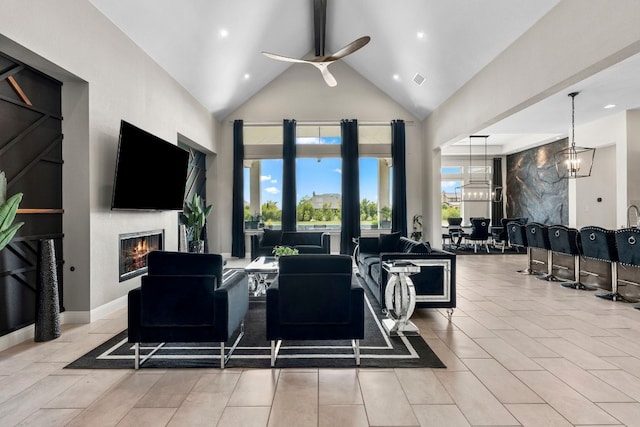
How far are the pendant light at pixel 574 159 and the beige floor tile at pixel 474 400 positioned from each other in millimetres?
5372

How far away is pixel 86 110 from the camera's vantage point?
3896 millimetres

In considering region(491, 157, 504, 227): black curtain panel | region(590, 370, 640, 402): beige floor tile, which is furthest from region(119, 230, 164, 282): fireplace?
region(491, 157, 504, 227): black curtain panel

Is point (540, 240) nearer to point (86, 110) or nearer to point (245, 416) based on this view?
point (245, 416)

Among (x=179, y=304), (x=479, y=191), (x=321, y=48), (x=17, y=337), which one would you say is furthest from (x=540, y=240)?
(x=17, y=337)

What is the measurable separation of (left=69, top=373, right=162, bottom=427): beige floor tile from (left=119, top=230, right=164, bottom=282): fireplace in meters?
2.40

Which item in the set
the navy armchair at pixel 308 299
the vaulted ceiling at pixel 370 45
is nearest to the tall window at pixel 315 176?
the vaulted ceiling at pixel 370 45

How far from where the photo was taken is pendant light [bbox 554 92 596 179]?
6242 mm

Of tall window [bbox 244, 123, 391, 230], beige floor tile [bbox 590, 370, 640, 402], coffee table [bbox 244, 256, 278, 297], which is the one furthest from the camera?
tall window [bbox 244, 123, 391, 230]

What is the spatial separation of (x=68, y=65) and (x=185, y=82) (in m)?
2.90

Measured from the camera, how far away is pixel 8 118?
3.22m

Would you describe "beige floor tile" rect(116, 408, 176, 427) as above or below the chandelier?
below

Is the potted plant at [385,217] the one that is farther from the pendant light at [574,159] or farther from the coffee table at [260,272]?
the coffee table at [260,272]

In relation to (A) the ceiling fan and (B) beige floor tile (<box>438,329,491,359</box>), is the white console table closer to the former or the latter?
(B) beige floor tile (<box>438,329,491,359</box>)

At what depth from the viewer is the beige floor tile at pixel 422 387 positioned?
2281 millimetres
